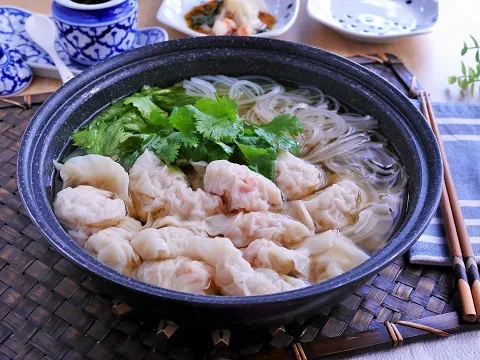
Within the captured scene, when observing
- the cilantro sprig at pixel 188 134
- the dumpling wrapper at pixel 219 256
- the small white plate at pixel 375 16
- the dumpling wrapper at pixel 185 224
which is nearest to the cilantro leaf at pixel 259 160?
the cilantro sprig at pixel 188 134

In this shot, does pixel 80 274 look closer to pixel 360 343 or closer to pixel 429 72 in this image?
pixel 360 343

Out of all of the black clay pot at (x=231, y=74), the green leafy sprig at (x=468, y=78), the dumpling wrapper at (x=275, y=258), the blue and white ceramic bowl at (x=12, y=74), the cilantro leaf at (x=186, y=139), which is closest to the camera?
the black clay pot at (x=231, y=74)

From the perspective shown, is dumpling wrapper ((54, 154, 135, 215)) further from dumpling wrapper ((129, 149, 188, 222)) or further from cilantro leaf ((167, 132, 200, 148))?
cilantro leaf ((167, 132, 200, 148))

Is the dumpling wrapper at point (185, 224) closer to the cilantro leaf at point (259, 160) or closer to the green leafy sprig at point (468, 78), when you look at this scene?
the cilantro leaf at point (259, 160)

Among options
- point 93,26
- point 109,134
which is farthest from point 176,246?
point 93,26

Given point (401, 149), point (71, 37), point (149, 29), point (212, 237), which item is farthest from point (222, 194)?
point (149, 29)
